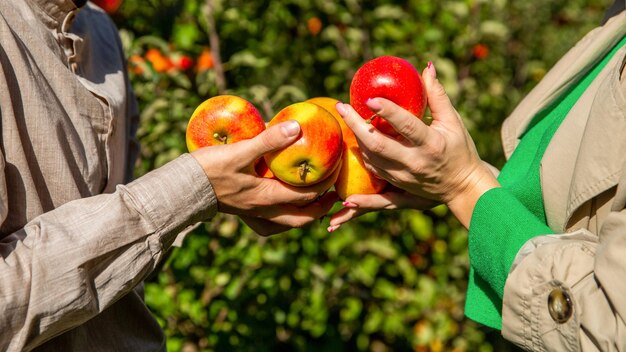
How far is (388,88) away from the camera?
1.28m

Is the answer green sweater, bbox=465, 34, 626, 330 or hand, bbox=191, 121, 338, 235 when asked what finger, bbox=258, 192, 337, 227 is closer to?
hand, bbox=191, 121, 338, 235

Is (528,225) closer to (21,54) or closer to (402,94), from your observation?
(402,94)

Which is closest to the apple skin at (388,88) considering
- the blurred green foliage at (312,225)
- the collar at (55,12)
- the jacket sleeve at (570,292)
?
the jacket sleeve at (570,292)

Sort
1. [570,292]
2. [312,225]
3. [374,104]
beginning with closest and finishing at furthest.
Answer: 1. [570,292]
2. [374,104]
3. [312,225]

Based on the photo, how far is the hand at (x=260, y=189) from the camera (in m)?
1.24

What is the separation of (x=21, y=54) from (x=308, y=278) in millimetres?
1489

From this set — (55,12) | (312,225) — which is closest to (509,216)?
(55,12)

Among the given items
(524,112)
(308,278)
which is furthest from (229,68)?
(524,112)

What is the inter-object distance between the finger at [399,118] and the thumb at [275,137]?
0.14 m

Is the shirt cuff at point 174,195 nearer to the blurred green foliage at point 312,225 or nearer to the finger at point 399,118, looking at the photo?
the finger at point 399,118

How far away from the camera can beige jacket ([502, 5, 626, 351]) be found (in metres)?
1.02

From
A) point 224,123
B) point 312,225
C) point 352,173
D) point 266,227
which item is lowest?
point 312,225

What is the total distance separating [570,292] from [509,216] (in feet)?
0.74

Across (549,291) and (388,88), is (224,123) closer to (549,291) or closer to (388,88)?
(388,88)
